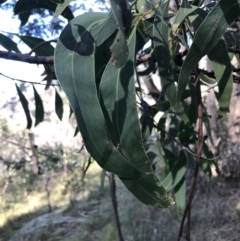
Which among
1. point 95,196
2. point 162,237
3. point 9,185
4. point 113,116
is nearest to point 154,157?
point 113,116

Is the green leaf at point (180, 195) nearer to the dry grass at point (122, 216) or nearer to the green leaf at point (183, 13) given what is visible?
the green leaf at point (183, 13)

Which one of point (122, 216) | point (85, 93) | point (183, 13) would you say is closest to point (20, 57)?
point (85, 93)

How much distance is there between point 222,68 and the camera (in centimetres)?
71

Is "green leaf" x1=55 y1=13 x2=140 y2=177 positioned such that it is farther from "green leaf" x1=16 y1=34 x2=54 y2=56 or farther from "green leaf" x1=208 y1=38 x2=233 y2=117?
"green leaf" x1=16 y1=34 x2=54 y2=56

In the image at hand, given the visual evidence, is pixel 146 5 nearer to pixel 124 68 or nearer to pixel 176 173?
pixel 124 68

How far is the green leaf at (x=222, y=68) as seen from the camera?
0.69 meters

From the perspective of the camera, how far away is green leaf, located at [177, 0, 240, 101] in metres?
0.58

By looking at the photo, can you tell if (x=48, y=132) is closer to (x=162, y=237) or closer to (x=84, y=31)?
(x=162, y=237)

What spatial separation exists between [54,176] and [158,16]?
4.13 metres

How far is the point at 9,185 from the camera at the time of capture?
4309mm

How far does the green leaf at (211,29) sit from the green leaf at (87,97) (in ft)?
0.29

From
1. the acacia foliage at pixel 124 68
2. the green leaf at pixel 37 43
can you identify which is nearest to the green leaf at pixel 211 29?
the acacia foliage at pixel 124 68

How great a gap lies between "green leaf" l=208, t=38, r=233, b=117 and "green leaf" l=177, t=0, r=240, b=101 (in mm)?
86

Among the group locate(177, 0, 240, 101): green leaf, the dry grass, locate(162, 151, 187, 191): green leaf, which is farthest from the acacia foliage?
the dry grass
